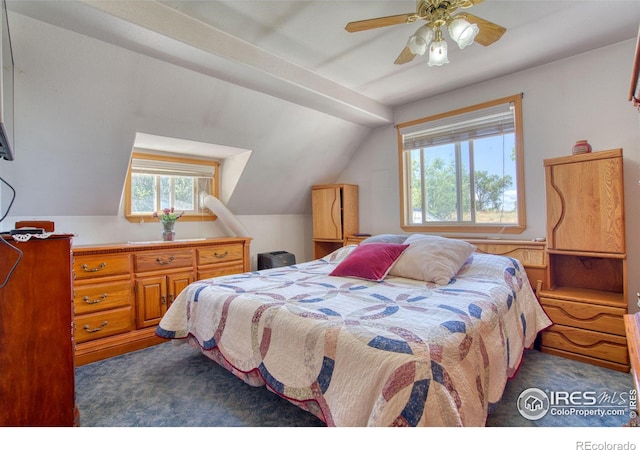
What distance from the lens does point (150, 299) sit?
9.35 feet

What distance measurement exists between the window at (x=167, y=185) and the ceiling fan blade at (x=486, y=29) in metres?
3.06

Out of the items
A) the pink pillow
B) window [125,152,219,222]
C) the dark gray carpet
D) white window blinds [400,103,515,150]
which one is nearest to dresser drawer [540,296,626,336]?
the dark gray carpet

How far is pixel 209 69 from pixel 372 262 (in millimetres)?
1939

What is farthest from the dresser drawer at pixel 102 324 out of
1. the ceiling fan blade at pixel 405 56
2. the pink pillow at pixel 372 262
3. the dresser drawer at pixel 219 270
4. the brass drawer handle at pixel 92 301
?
the ceiling fan blade at pixel 405 56

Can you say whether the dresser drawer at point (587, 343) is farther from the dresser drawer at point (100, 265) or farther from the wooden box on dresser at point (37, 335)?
the dresser drawer at point (100, 265)

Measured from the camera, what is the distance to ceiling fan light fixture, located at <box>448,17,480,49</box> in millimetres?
1520

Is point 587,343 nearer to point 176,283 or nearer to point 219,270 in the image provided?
point 219,270

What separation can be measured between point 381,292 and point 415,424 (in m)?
0.97

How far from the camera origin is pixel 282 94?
279 cm

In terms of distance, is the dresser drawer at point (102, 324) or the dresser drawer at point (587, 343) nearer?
the dresser drawer at point (587, 343)

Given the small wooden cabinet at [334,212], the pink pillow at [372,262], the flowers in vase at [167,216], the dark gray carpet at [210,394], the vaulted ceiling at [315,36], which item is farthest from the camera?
the small wooden cabinet at [334,212]

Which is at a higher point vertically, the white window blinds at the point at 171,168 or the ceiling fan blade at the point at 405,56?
the ceiling fan blade at the point at 405,56

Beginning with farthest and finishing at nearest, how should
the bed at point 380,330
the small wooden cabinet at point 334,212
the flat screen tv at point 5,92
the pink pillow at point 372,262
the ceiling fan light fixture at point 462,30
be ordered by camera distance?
the small wooden cabinet at point 334,212 → the pink pillow at point 372,262 → the ceiling fan light fixture at point 462,30 → the flat screen tv at point 5,92 → the bed at point 380,330

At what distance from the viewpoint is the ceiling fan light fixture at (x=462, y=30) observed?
1.52 m
